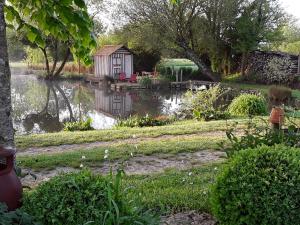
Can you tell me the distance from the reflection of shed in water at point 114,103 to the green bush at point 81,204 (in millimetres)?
15861

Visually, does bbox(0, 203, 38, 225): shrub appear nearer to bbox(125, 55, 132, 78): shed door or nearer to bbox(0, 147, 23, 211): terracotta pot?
bbox(0, 147, 23, 211): terracotta pot

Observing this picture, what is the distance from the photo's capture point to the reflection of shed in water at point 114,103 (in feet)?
66.2

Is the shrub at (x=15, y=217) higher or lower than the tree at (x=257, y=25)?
lower

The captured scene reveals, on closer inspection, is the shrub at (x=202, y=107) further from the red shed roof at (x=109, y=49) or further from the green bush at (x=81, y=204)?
the red shed roof at (x=109, y=49)

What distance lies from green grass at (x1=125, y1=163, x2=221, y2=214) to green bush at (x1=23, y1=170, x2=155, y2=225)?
2.34 ft

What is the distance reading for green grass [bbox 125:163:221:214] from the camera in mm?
4246

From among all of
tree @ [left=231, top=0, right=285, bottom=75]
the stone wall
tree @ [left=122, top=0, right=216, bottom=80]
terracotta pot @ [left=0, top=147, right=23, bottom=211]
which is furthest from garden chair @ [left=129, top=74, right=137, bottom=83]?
terracotta pot @ [left=0, top=147, right=23, bottom=211]

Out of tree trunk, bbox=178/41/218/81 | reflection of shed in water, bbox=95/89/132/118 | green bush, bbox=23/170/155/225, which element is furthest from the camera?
tree trunk, bbox=178/41/218/81

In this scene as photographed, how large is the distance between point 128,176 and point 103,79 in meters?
29.6

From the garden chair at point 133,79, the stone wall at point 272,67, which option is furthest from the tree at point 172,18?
the garden chair at point 133,79

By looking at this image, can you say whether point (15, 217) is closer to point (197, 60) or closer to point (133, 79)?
point (133, 79)

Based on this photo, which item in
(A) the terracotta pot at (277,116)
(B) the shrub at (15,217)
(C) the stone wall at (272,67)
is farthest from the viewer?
(C) the stone wall at (272,67)

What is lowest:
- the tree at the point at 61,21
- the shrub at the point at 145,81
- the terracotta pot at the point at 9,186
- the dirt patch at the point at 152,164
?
the dirt patch at the point at 152,164

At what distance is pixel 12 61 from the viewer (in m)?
75.4
